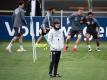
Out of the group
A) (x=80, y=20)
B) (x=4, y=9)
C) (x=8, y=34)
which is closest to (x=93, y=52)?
(x=80, y=20)

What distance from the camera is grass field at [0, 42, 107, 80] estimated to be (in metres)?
19.0

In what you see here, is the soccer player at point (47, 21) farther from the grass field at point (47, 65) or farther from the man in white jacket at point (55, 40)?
the man in white jacket at point (55, 40)

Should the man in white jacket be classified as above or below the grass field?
above

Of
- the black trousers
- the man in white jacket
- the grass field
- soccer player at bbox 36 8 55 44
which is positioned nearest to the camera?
the man in white jacket

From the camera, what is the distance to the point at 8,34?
30.5m

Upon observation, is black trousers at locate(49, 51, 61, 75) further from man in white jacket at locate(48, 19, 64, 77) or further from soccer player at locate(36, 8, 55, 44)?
soccer player at locate(36, 8, 55, 44)

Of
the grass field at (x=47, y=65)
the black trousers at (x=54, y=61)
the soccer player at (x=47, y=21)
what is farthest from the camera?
the soccer player at (x=47, y=21)

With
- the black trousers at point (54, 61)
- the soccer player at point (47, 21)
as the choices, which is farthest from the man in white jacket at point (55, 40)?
the soccer player at point (47, 21)

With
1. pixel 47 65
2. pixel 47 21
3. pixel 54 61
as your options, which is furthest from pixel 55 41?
pixel 47 21

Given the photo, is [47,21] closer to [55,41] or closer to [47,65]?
[47,65]

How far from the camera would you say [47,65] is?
21547mm

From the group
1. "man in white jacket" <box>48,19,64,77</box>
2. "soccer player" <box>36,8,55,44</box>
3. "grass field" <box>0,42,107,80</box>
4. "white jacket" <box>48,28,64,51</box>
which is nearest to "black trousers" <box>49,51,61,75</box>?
"man in white jacket" <box>48,19,64,77</box>

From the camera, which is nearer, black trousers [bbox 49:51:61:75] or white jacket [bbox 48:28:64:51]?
white jacket [bbox 48:28:64:51]

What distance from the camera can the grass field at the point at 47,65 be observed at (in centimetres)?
1898
